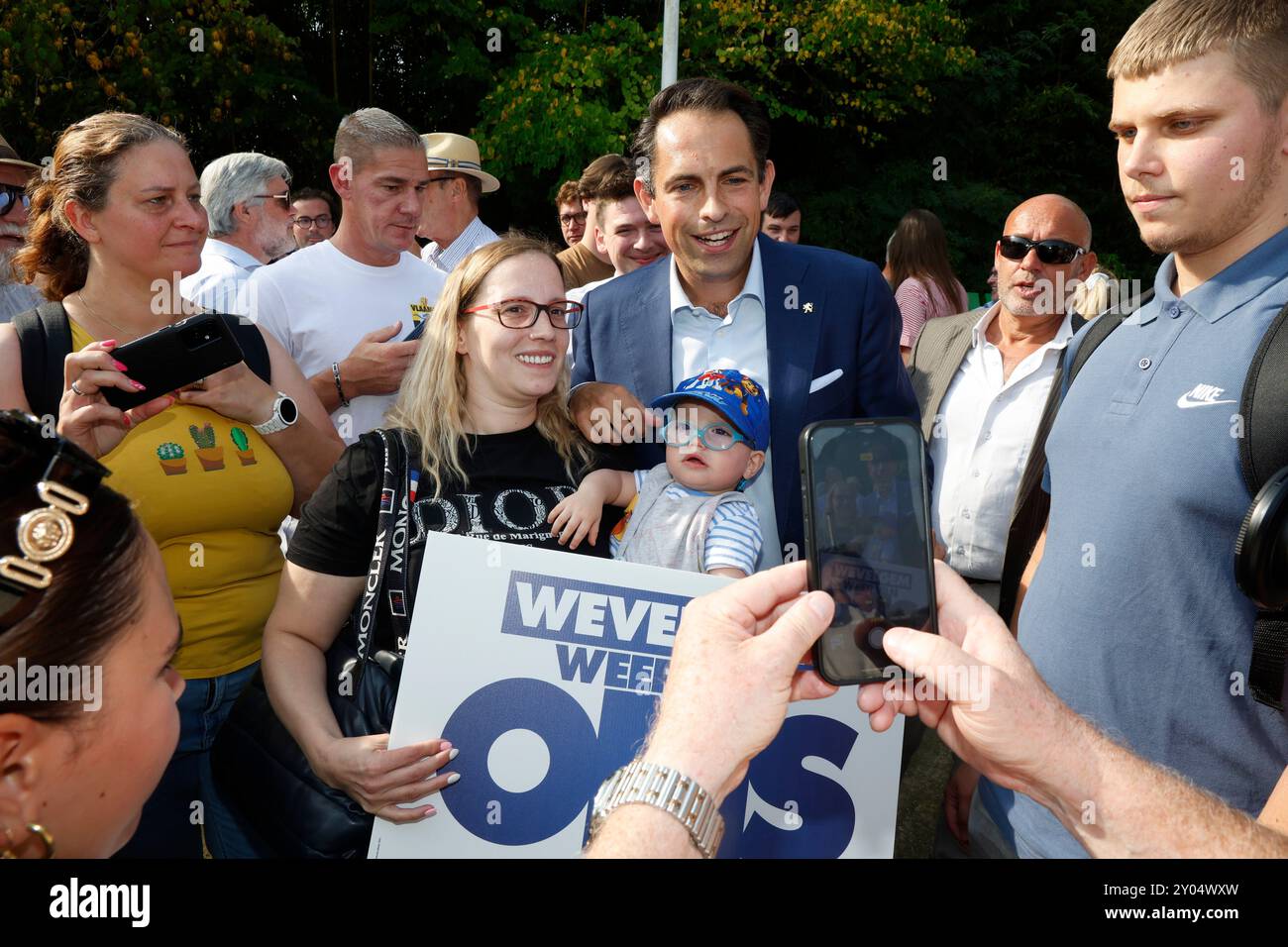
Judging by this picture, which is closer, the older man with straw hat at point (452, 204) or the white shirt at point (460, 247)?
the white shirt at point (460, 247)

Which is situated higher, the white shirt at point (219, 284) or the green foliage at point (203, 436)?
the white shirt at point (219, 284)

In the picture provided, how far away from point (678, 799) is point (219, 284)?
4.21 meters

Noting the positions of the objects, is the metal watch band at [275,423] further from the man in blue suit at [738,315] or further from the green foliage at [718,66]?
the green foliage at [718,66]

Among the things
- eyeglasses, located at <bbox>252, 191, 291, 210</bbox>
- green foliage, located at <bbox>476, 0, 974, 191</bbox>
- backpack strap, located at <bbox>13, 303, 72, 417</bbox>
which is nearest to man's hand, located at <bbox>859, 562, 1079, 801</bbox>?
backpack strap, located at <bbox>13, 303, 72, 417</bbox>

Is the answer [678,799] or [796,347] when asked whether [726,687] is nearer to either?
[678,799]

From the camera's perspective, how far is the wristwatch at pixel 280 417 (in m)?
3.04

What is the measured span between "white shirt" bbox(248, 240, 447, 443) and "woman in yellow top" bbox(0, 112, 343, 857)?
79cm

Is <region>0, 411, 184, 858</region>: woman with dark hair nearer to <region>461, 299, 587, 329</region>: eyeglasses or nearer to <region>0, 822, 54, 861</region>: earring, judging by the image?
<region>0, 822, 54, 861</region>: earring

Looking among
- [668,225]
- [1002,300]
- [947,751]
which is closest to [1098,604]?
[668,225]

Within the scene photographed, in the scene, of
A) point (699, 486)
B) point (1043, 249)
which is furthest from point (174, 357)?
point (1043, 249)

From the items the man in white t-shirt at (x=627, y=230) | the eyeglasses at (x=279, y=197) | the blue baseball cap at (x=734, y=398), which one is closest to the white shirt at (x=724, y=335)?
the blue baseball cap at (x=734, y=398)

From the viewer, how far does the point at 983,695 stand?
1.48 meters

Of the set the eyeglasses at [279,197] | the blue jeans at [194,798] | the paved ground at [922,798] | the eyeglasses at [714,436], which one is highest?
the eyeglasses at [279,197]

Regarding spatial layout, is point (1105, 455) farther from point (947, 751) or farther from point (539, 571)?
point (947, 751)
